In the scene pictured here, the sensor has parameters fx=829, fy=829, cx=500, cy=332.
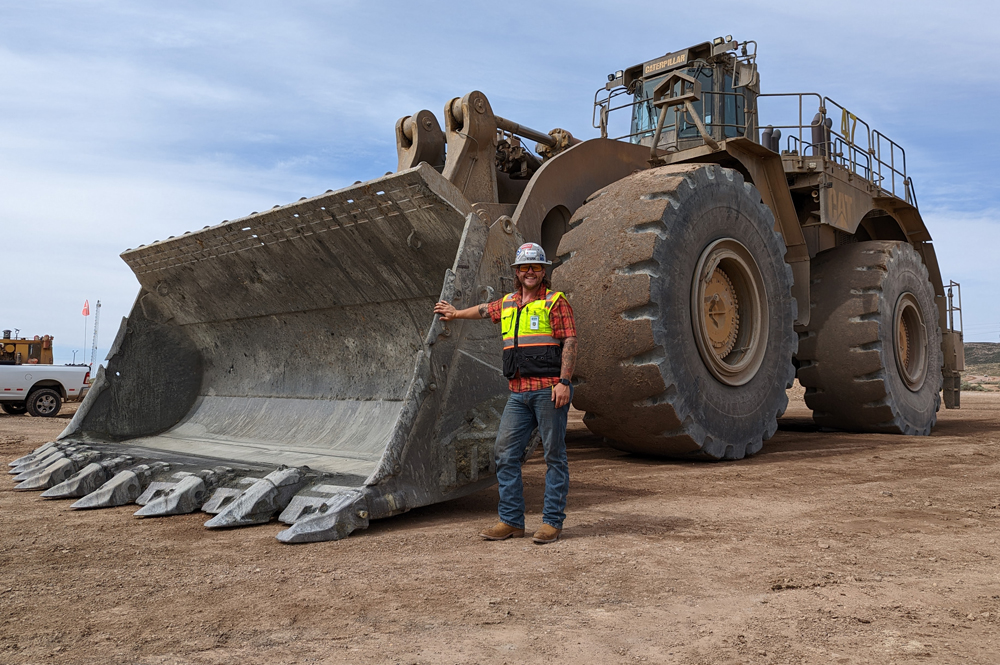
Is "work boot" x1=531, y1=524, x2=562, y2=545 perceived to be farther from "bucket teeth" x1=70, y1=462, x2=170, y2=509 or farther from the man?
"bucket teeth" x1=70, y1=462, x2=170, y2=509

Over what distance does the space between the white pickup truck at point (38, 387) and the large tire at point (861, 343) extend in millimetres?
14661

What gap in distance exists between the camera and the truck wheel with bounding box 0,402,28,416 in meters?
16.5

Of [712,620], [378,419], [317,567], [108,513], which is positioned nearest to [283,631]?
[317,567]

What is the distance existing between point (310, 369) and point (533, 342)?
276 cm

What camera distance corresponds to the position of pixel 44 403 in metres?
16.5

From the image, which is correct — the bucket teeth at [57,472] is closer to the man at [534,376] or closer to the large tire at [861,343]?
the man at [534,376]

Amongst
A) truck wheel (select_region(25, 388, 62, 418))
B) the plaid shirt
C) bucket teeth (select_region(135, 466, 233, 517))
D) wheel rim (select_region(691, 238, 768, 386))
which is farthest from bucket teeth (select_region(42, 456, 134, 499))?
truck wheel (select_region(25, 388, 62, 418))

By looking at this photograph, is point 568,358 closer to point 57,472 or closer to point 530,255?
point 530,255

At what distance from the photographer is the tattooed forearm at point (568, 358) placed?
390 cm

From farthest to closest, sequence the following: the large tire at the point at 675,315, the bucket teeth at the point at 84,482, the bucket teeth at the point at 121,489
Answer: the large tire at the point at 675,315 → the bucket teeth at the point at 84,482 → the bucket teeth at the point at 121,489

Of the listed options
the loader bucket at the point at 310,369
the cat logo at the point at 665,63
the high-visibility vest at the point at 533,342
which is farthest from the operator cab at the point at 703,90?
the high-visibility vest at the point at 533,342

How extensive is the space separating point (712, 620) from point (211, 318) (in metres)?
5.21

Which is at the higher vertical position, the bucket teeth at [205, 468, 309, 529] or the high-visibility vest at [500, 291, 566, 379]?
the high-visibility vest at [500, 291, 566, 379]

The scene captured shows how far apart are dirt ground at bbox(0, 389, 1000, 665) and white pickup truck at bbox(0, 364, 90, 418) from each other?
1348 centimetres
